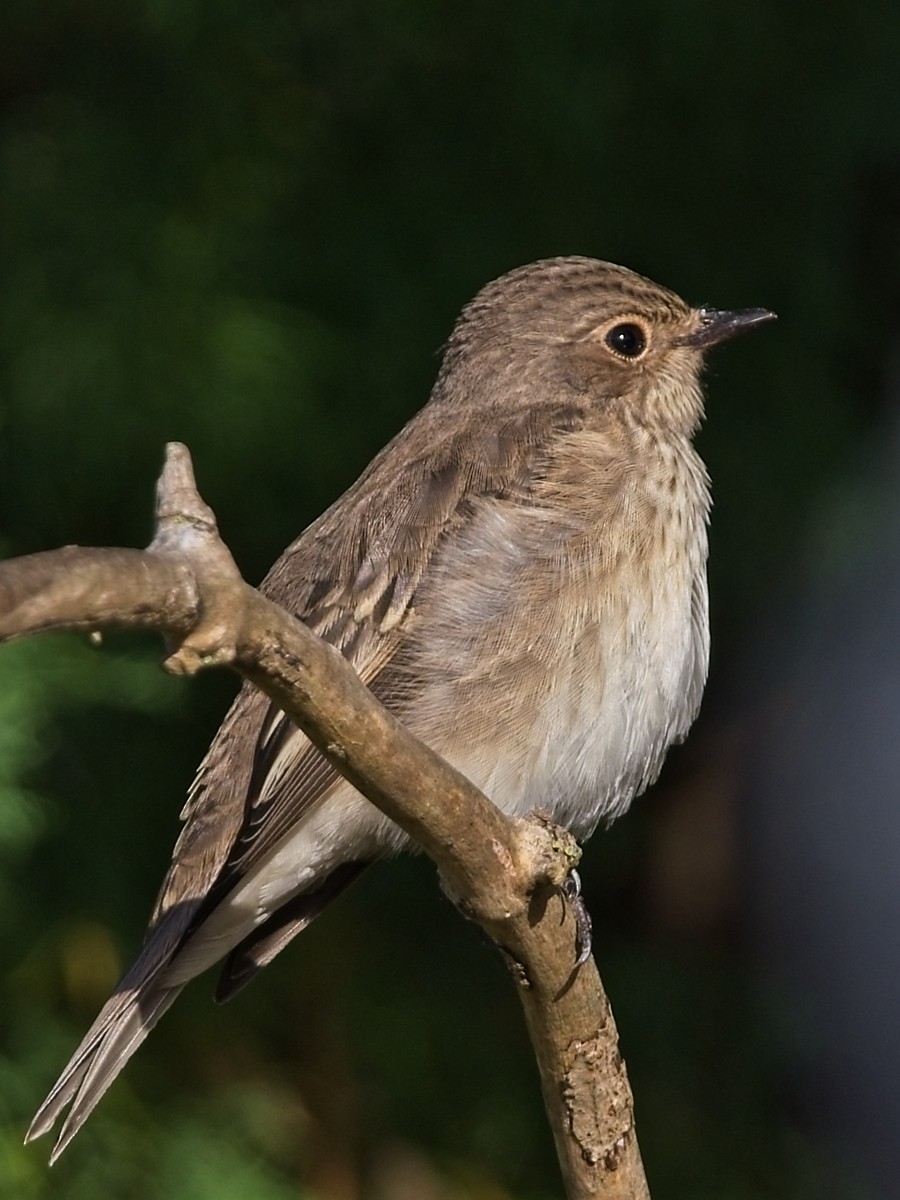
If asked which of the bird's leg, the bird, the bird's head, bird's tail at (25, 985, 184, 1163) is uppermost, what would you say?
the bird's head

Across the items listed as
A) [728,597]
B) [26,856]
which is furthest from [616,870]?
[26,856]

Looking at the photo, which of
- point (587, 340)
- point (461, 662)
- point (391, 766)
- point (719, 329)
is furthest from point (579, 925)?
point (719, 329)

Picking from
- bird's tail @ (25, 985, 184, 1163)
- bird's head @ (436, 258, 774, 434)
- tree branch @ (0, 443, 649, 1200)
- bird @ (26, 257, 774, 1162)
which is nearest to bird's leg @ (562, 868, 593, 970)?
tree branch @ (0, 443, 649, 1200)

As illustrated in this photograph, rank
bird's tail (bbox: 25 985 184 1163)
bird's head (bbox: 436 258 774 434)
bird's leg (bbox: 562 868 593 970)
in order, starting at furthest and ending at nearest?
bird's head (bbox: 436 258 774 434) < bird's tail (bbox: 25 985 184 1163) < bird's leg (bbox: 562 868 593 970)

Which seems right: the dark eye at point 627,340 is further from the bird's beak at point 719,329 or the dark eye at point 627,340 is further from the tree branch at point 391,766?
the tree branch at point 391,766

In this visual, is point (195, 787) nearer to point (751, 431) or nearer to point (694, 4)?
point (751, 431)

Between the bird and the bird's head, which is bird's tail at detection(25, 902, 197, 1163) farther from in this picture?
the bird's head

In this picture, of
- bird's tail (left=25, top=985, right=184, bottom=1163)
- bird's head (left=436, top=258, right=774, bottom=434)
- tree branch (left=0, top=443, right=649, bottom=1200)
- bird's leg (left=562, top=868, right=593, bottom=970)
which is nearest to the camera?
tree branch (left=0, top=443, right=649, bottom=1200)
